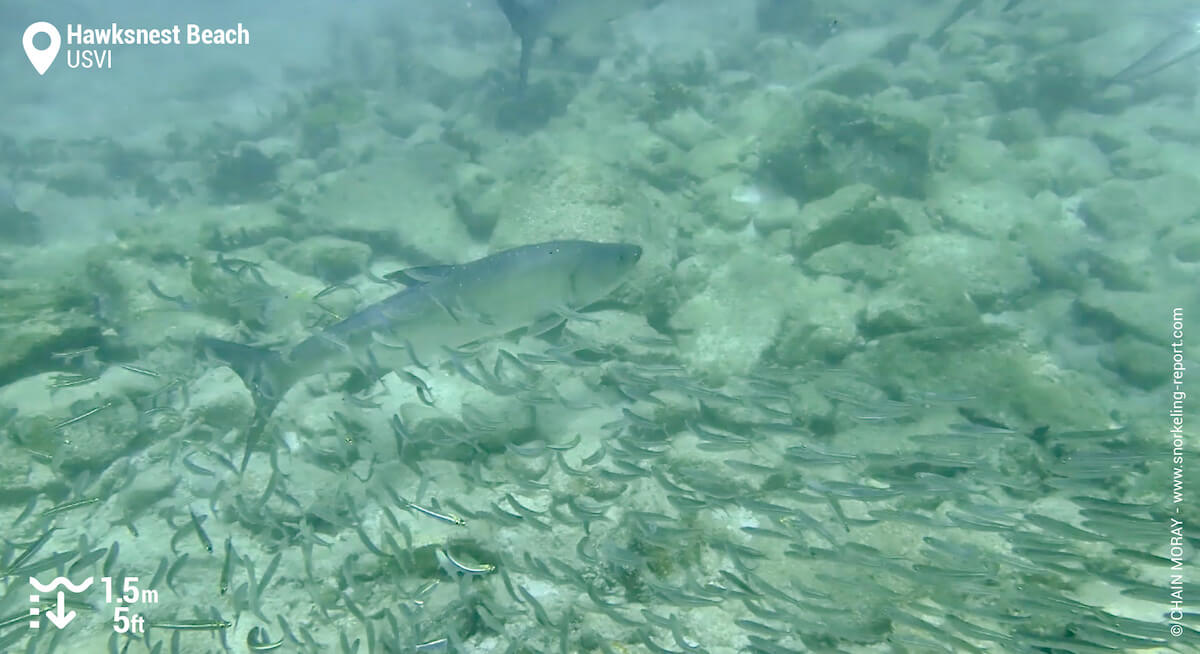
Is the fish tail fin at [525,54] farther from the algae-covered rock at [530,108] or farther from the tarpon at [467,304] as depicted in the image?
the tarpon at [467,304]

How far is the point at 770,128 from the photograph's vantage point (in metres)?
8.24

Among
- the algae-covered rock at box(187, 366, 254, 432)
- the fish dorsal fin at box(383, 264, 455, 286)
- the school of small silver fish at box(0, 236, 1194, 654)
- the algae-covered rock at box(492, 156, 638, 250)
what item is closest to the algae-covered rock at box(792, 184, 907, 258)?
the algae-covered rock at box(492, 156, 638, 250)

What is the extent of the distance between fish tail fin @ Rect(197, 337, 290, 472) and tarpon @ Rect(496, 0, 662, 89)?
379 inches

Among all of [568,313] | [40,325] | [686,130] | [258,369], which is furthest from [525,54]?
[568,313]

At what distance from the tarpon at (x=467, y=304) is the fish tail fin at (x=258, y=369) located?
0.02 metres

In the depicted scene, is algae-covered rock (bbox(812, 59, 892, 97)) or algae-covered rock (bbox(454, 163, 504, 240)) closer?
algae-covered rock (bbox(454, 163, 504, 240))

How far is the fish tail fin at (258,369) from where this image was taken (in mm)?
4445

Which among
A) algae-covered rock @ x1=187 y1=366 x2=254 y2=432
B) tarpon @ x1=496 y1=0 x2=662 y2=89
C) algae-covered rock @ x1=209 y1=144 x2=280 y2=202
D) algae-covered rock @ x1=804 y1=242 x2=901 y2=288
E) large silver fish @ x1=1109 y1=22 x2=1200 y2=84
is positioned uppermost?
large silver fish @ x1=1109 y1=22 x2=1200 y2=84

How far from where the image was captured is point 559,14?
1172 cm

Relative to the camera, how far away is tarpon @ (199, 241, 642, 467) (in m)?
4.06

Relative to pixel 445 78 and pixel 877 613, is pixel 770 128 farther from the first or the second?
pixel 445 78

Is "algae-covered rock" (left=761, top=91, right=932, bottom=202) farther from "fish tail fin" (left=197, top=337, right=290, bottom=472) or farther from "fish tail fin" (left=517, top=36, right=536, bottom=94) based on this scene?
"fish tail fin" (left=517, top=36, right=536, bottom=94)


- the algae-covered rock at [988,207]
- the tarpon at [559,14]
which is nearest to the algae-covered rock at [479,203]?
the tarpon at [559,14]

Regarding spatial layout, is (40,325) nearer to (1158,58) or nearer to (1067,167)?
(1067,167)
